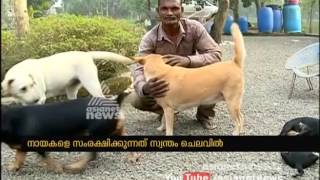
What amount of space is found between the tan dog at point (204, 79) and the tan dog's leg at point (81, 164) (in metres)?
0.38

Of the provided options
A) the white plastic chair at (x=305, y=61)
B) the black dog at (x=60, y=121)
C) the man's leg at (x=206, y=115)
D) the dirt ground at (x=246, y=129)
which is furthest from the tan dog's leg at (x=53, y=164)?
the white plastic chair at (x=305, y=61)

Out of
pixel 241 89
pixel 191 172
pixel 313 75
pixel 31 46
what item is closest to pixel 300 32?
pixel 313 75

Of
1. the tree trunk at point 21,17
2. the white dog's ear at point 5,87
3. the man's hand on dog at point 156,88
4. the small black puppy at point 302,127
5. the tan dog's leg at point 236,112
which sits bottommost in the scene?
the small black puppy at point 302,127

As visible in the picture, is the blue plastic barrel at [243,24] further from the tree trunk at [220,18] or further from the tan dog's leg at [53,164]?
the tan dog's leg at [53,164]

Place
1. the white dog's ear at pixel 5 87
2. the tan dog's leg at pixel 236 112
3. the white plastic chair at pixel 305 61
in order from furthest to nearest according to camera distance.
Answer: the tan dog's leg at pixel 236 112 < the white plastic chair at pixel 305 61 < the white dog's ear at pixel 5 87

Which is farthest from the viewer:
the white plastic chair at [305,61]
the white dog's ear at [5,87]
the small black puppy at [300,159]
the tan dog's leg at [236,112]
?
the small black puppy at [300,159]

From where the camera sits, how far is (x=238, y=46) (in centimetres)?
230

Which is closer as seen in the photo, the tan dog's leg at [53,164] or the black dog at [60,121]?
the black dog at [60,121]

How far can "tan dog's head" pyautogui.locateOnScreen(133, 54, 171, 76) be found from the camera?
2.32m

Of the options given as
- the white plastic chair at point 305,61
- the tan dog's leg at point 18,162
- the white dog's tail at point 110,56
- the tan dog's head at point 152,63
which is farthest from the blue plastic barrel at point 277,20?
the tan dog's leg at point 18,162

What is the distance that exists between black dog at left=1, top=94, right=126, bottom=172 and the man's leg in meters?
0.40

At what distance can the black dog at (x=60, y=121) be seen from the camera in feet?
7.32

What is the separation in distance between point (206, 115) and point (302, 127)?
0.45 m

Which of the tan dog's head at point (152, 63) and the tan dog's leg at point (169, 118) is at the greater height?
the tan dog's head at point (152, 63)
